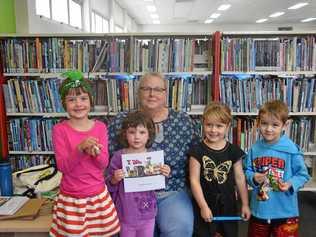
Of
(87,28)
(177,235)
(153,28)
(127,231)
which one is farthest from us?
(153,28)

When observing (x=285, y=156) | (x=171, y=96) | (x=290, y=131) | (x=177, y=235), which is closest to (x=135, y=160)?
(x=177, y=235)

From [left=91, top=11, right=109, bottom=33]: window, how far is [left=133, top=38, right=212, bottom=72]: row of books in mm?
5080

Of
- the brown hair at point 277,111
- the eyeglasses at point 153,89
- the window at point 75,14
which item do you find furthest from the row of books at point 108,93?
the window at point 75,14

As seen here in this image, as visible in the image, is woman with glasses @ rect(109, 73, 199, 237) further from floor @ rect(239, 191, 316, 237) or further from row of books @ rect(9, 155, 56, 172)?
row of books @ rect(9, 155, 56, 172)

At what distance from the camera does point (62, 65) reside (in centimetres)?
317

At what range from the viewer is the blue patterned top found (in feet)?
6.51

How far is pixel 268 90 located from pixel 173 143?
152 cm

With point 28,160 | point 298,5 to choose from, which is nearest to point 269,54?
point 28,160

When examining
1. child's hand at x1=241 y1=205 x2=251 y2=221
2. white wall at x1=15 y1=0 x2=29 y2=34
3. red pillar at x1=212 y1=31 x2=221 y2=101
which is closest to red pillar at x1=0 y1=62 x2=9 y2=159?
white wall at x1=15 y1=0 x2=29 y2=34

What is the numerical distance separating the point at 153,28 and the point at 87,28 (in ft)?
36.7

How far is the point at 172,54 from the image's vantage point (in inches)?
123

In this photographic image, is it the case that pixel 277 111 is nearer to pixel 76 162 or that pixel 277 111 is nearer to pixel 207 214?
pixel 207 214

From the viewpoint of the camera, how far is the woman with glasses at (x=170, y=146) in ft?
6.15

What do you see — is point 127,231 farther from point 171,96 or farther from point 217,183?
point 171,96
